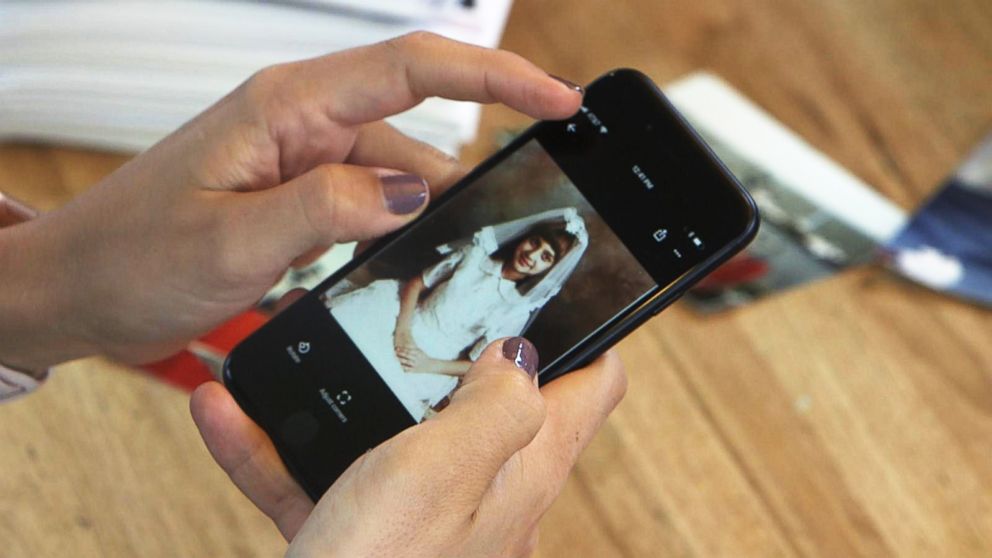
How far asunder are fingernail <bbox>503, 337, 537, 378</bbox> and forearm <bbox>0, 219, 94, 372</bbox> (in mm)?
233

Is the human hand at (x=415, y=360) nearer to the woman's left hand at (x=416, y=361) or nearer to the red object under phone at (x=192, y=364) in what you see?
the woman's left hand at (x=416, y=361)

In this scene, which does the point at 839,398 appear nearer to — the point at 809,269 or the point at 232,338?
the point at 809,269

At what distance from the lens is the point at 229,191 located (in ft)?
1.47

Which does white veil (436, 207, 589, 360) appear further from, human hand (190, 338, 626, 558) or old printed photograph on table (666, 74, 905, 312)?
old printed photograph on table (666, 74, 905, 312)

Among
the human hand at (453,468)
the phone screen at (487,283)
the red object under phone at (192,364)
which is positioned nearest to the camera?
the human hand at (453,468)

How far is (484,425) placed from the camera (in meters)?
0.35

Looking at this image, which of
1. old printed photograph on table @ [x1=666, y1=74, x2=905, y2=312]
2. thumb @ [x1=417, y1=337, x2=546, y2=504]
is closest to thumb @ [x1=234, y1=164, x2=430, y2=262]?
thumb @ [x1=417, y1=337, x2=546, y2=504]

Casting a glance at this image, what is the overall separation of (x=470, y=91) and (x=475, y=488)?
7.5 inches

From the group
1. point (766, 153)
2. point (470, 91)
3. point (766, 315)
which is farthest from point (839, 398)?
point (470, 91)

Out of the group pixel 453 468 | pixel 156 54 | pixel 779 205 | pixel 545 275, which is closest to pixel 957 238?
pixel 779 205

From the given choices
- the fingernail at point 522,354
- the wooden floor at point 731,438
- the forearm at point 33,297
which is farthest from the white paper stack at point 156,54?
the fingernail at point 522,354

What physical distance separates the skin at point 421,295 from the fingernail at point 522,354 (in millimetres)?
44

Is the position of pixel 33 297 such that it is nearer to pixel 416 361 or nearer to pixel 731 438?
pixel 416 361

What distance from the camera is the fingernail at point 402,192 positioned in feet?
1.46
